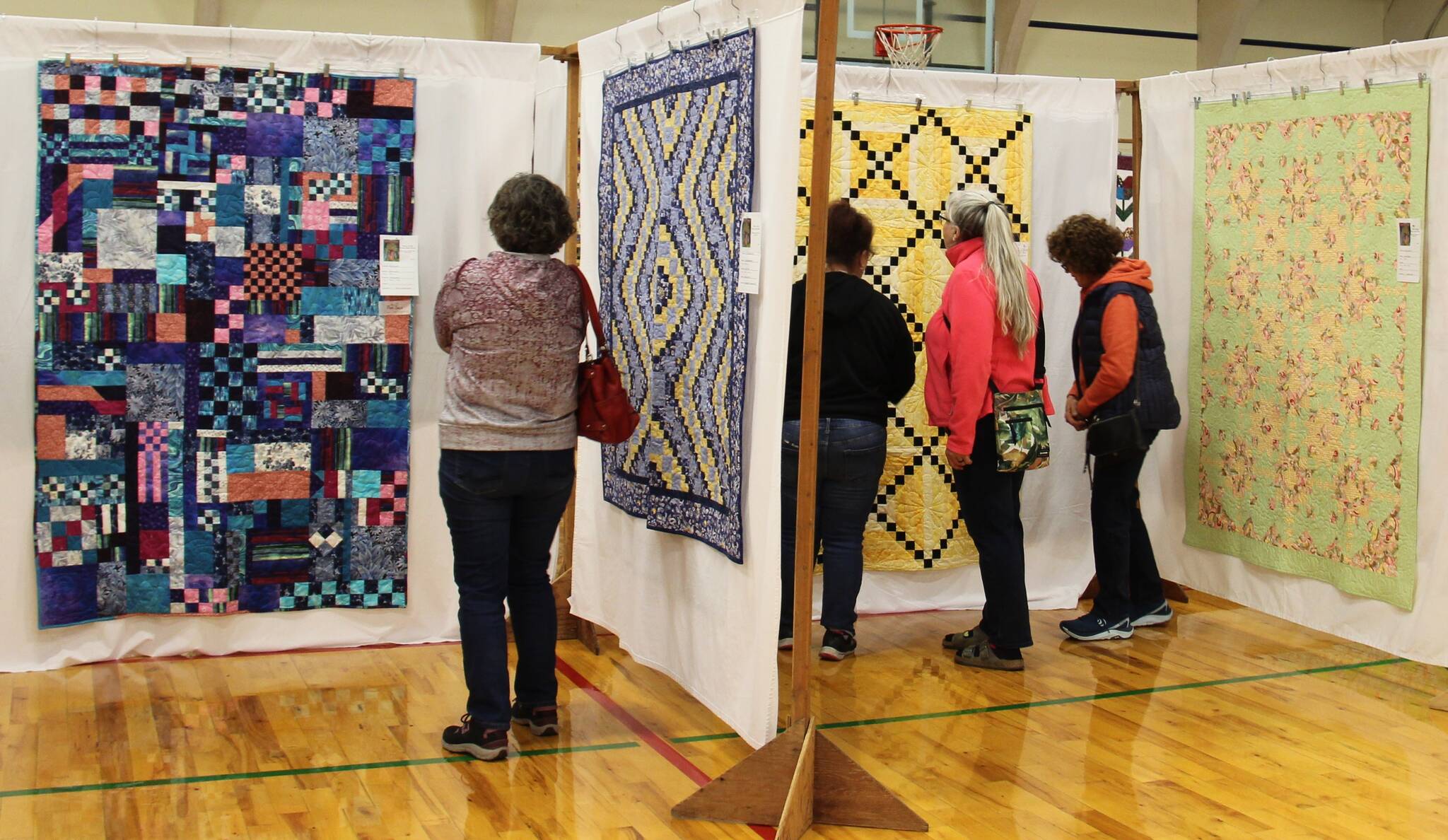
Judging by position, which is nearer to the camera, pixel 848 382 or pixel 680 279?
pixel 680 279

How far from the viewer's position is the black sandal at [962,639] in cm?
415

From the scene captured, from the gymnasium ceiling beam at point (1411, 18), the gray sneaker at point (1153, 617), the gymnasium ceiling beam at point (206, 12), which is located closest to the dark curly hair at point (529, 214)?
the gray sneaker at point (1153, 617)

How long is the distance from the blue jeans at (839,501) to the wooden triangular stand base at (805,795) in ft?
2.73

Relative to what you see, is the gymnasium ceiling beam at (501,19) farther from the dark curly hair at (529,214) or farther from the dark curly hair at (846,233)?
the dark curly hair at (529,214)

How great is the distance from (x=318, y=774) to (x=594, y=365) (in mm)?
1121

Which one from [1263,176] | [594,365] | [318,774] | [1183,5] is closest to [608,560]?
[594,365]

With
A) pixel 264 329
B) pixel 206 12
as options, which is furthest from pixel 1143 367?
pixel 206 12

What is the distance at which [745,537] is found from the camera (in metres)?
2.98

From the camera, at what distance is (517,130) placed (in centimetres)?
421

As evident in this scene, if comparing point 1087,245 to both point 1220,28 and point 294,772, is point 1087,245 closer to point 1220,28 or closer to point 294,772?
point 294,772

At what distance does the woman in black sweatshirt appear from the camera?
12.3 feet

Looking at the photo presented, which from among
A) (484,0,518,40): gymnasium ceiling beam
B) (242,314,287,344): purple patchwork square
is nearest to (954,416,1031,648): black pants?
(242,314,287,344): purple patchwork square

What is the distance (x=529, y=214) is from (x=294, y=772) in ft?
4.52

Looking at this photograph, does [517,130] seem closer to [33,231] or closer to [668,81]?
[668,81]
